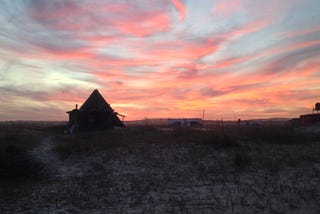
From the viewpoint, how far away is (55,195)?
1152 centimetres

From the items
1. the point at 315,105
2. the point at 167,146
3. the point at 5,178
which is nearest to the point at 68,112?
the point at 167,146

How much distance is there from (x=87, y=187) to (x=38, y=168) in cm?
446

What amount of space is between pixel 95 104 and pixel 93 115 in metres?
1.51

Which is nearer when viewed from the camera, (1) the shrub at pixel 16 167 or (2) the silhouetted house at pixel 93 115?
(1) the shrub at pixel 16 167

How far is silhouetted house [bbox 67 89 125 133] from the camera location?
40562 mm

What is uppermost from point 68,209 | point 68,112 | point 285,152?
point 68,112

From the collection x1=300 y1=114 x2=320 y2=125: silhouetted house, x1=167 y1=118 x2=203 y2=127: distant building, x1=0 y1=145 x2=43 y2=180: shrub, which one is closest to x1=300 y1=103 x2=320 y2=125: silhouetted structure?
x1=300 y1=114 x2=320 y2=125: silhouetted house

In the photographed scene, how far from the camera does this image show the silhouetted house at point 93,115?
133 ft

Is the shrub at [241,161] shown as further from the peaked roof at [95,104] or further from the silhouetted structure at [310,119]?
the silhouetted structure at [310,119]

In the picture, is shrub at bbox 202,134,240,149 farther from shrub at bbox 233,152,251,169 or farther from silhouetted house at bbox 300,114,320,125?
silhouetted house at bbox 300,114,320,125

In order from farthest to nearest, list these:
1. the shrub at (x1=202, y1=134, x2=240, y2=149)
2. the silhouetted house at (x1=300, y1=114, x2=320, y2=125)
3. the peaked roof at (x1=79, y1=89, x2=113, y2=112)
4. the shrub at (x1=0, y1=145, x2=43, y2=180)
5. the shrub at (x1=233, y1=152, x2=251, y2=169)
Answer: the silhouetted house at (x1=300, y1=114, x2=320, y2=125), the peaked roof at (x1=79, y1=89, x2=113, y2=112), the shrub at (x1=202, y1=134, x2=240, y2=149), the shrub at (x1=233, y1=152, x2=251, y2=169), the shrub at (x1=0, y1=145, x2=43, y2=180)

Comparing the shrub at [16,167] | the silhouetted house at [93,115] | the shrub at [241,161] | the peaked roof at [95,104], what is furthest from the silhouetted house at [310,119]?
the shrub at [16,167]

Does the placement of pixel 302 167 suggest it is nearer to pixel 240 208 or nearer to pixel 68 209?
pixel 240 208

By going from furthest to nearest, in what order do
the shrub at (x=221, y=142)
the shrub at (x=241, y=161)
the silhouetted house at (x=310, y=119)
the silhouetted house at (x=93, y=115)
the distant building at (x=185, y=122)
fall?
1. the distant building at (x=185, y=122)
2. the silhouetted house at (x=310, y=119)
3. the silhouetted house at (x=93, y=115)
4. the shrub at (x=221, y=142)
5. the shrub at (x=241, y=161)
